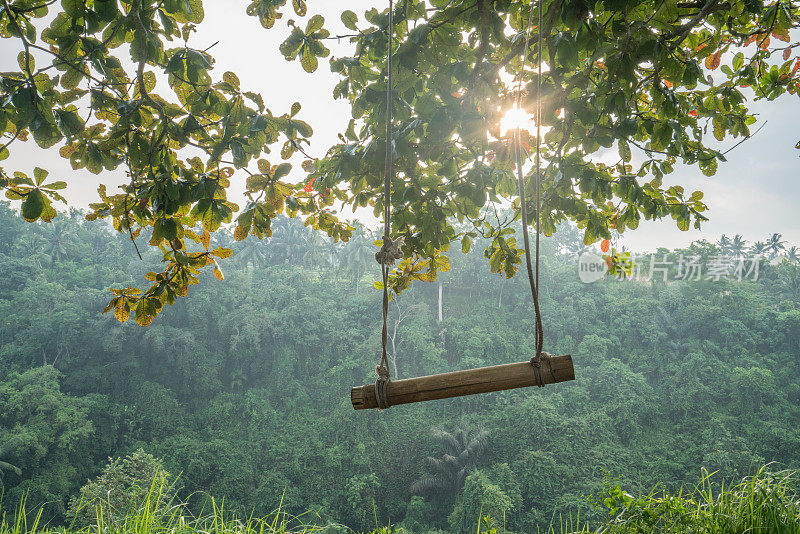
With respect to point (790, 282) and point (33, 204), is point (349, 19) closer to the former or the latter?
point (33, 204)

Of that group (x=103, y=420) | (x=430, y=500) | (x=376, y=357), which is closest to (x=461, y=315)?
(x=376, y=357)

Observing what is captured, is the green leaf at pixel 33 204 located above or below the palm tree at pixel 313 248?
below

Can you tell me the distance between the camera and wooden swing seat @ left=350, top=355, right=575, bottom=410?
849 mm

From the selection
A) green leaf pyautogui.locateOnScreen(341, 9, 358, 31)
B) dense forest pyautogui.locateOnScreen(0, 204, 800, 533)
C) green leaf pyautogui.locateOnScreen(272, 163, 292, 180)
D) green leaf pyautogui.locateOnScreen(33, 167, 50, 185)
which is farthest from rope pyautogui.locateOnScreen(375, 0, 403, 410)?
dense forest pyautogui.locateOnScreen(0, 204, 800, 533)

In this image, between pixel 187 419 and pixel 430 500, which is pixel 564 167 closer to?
pixel 430 500

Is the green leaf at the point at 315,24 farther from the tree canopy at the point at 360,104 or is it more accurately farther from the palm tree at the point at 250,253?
the palm tree at the point at 250,253

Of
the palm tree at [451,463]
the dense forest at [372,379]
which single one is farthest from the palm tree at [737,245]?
the palm tree at [451,463]

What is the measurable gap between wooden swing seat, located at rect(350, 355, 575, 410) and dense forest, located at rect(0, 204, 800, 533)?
1082 centimetres

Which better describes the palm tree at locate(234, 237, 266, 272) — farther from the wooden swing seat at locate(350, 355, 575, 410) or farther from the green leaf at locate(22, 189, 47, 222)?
the wooden swing seat at locate(350, 355, 575, 410)

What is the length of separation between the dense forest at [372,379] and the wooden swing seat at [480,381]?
10824 mm

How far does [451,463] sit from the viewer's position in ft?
41.0

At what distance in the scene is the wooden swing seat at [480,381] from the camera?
85cm

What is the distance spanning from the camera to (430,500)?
12.3m

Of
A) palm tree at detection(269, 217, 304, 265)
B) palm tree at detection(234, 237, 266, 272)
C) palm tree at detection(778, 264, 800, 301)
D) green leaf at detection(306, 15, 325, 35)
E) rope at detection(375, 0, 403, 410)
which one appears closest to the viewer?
rope at detection(375, 0, 403, 410)
